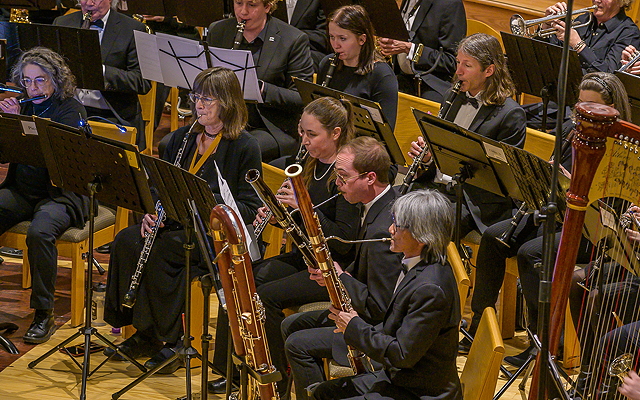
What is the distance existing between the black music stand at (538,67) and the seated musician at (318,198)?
4.82 feet

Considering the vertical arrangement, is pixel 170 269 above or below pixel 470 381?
below

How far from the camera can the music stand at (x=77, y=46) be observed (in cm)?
528

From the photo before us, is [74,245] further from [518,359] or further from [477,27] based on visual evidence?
[477,27]

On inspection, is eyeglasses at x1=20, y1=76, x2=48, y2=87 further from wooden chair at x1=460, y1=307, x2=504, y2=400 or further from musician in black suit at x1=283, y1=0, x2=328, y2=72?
wooden chair at x1=460, y1=307, x2=504, y2=400

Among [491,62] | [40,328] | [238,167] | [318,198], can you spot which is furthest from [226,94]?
[40,328]

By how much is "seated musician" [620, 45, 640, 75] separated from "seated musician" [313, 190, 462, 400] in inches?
106

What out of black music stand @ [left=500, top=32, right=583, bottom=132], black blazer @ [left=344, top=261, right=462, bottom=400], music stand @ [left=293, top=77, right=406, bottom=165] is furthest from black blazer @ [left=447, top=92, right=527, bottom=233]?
black blazer @ [left=344, top=261, right=462, bottom=400]

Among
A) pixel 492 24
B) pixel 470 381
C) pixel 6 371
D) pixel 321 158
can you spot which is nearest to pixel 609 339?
pixel 470 381

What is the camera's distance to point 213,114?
4.39 metres

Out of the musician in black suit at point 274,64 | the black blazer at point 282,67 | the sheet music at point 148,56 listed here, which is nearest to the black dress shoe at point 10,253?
the sheet music at point 148,56

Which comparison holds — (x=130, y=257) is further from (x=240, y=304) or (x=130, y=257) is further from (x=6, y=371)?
(x=240, y=304)

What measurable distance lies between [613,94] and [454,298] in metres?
1.66

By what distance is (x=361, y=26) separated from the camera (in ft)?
16.6

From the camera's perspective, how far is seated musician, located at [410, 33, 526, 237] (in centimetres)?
461
